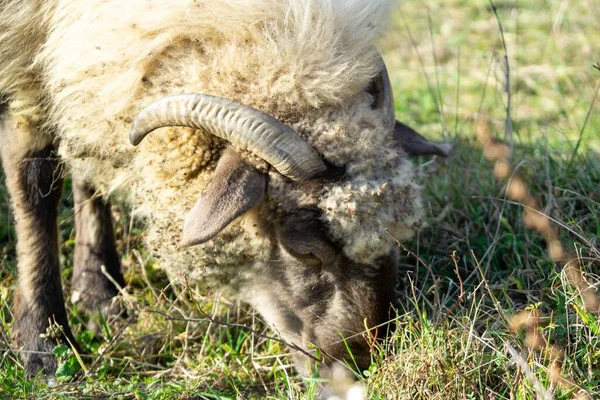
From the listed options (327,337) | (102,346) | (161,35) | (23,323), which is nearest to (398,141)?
(327,337)

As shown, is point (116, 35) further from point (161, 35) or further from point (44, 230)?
point (44, 230)

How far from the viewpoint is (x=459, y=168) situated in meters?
4.81

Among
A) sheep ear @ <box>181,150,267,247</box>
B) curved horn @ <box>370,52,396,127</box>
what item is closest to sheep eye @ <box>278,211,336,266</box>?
sheep ear @ <box>181,150,267,247</box>

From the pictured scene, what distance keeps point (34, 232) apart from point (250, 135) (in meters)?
1.61

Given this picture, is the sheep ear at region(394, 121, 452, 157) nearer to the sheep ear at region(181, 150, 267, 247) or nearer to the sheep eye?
the sheep eye

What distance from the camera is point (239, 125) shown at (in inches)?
115

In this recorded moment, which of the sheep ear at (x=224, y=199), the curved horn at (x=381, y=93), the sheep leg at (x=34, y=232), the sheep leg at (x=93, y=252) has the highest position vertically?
the curved horn at (x=381, y=93)

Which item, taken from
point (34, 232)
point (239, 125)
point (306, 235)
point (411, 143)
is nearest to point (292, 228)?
point (306, 235)

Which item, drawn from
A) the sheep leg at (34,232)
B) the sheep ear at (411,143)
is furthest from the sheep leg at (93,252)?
the sheep ear at (411,143)

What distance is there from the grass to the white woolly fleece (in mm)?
332

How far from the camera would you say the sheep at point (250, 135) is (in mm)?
3039

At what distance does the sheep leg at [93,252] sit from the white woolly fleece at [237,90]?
1222mm

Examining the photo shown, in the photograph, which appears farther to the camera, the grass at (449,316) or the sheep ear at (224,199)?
the grass at (449,316)

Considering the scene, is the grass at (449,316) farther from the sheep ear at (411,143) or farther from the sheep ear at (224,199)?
the sheep ear at (224,199)
